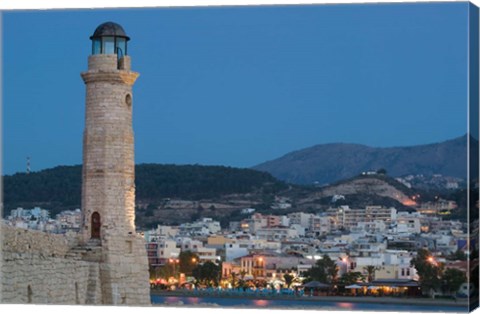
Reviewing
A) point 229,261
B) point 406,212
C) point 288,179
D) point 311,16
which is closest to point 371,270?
point 406,212

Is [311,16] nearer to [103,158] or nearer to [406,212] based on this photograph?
A: [103,158]

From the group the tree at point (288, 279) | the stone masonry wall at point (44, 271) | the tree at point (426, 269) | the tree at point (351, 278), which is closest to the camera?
the stone masonry wall at point (44, 271)

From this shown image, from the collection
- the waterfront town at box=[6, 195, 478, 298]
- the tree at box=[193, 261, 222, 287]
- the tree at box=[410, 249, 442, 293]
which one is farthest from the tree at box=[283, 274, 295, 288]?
the tree at box=[410, 249, 442, 293]

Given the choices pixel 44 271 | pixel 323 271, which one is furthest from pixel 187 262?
pixel 44 271

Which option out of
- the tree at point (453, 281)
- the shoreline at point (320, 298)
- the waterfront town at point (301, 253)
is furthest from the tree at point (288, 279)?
the tree at point (453, 281)

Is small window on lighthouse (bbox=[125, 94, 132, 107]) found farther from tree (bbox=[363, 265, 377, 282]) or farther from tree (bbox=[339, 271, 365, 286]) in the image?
tree (bbox=[363, 265, 377, 282])

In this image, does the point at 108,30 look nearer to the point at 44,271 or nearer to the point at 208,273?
the point at 44,271

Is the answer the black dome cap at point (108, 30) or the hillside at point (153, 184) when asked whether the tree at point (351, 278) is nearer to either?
the hillside at point (153, 184)
